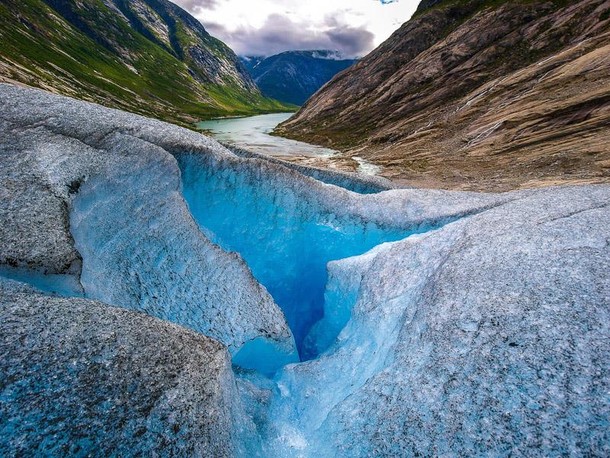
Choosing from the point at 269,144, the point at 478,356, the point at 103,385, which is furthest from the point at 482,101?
the point at 103,385

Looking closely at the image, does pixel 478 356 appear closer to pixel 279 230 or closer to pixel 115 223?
pixel 115 223

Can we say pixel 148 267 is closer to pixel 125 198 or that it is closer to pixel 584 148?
pixel 125 198

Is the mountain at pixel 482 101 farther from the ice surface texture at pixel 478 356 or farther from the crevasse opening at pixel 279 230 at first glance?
the ice surface texture at pixel 478 356

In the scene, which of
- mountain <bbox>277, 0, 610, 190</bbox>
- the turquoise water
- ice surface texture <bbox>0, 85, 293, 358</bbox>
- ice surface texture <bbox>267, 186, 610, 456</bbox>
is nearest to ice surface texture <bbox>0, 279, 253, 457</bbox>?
ice surface texture <bbox>0, 85, 293, 358</bbox>

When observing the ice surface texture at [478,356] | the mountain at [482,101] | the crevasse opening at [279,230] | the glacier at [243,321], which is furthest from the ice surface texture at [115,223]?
the mountain at [482,101]

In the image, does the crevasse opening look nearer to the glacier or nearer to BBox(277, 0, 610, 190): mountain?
the glacier

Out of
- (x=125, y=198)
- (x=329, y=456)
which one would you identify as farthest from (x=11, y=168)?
(x=329, y=456)
